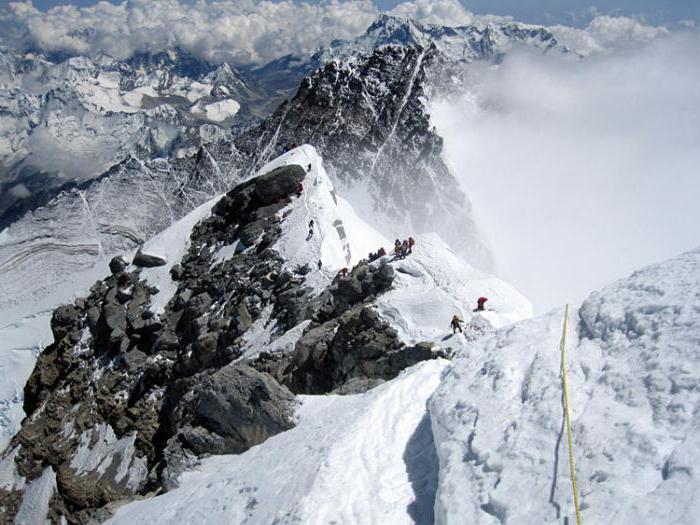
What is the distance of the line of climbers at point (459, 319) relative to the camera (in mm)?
23308

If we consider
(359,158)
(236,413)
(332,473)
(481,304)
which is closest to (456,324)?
(481,304)

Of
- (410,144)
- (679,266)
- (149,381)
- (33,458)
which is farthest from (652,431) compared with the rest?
(410,144)

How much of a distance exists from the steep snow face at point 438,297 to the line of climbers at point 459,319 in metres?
0.32

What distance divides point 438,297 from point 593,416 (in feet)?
54.1

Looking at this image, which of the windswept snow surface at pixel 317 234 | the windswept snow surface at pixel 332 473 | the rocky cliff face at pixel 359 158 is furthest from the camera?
the rocky cliff face at pixel 359 158

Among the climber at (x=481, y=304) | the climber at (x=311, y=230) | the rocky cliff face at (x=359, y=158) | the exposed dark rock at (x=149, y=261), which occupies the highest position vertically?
the rocky cliff face at (x=359, y=158)

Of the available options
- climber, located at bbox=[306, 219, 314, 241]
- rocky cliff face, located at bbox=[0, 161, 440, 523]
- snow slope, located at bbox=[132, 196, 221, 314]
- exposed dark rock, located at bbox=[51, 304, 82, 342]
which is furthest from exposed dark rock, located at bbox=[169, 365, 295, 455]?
exposed dark rock, located at bbox=[51, 304, 82, 342]

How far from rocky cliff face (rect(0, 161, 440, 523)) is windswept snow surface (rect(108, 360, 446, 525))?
1.51 meters

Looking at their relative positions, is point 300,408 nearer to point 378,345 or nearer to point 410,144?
point 378,345

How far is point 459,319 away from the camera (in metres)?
23.9

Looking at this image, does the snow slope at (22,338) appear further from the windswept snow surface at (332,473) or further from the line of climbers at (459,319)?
the line of climbers at (459,319)

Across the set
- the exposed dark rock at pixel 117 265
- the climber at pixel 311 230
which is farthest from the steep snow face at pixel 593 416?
the exposed dark rock at pixel 117 265

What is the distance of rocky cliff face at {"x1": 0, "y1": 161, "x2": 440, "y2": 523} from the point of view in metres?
21.3

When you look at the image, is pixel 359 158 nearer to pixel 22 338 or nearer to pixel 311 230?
pixel 311 230
